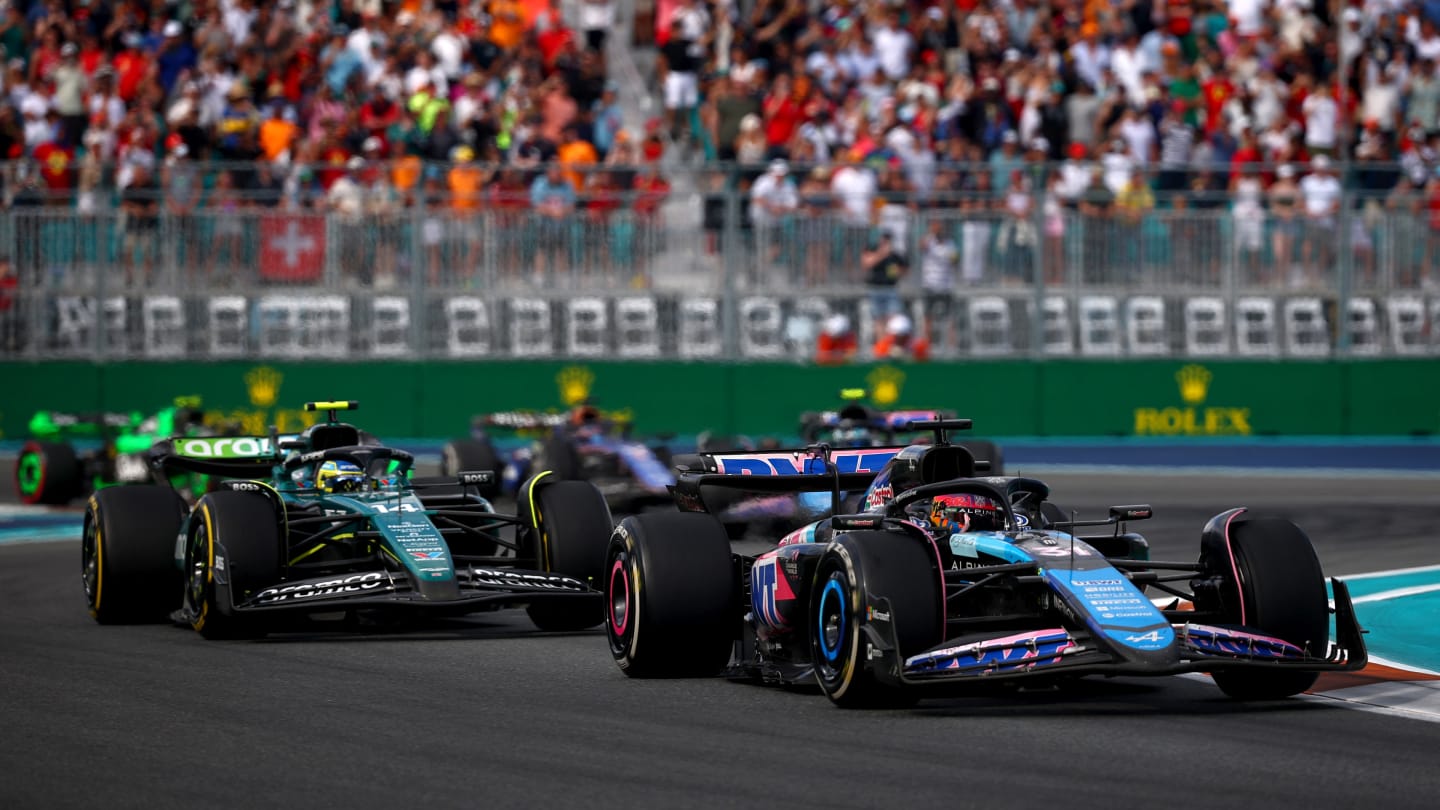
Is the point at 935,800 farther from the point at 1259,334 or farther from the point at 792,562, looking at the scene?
the point at 1259,334

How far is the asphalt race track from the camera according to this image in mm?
7566

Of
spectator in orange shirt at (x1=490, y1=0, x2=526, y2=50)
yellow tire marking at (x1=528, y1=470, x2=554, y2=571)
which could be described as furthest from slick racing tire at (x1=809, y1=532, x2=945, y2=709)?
spectator in orange shirt at (x1=490, y1=0, x2=526, y2=50)

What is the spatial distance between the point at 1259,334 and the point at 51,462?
1300 centimetres

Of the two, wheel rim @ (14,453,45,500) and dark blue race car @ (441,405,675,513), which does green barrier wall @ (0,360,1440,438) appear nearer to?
wheel rim @ (14,453,45,500)

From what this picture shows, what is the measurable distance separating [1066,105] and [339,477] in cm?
1636

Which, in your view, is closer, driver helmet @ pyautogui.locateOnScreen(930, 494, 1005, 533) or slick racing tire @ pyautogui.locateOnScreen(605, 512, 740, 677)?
driver helmet @ pyautogui.locateOnScreen(930, 494, 1005, 533)

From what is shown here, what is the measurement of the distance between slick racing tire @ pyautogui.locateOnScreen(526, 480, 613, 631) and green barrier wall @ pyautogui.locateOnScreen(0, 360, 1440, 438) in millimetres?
12824

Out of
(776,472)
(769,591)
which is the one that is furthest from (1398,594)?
(769,591)

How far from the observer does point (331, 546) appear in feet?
43.2

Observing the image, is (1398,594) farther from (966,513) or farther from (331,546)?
(331,546)

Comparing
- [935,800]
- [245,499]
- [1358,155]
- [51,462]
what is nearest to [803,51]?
[1358,155]

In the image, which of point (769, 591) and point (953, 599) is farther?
point (769, 591)

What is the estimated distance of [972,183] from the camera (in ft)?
83.5

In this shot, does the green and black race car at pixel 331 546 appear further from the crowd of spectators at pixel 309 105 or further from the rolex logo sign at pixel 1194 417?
the rolex logo sign at pixel 1194 417
